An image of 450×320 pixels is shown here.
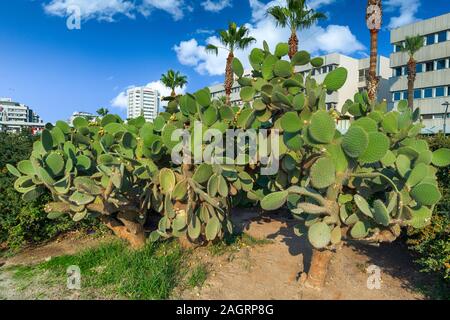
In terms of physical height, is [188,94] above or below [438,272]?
above

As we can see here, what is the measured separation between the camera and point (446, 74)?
24594mm

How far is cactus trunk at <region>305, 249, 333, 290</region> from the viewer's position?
3.25 metres

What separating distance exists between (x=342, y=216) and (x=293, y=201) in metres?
0.46

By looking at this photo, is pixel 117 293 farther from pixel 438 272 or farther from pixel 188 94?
pixel 438 272

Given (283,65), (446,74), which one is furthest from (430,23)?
(283,65)

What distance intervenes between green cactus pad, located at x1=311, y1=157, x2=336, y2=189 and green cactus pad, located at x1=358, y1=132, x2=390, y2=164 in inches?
10.8

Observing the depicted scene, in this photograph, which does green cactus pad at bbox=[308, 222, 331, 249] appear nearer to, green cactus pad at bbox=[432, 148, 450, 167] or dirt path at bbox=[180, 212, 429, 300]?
dirt path at bbox=[180, 212, 429, 300]

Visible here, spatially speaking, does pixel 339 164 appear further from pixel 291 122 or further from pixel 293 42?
pixel 293 42

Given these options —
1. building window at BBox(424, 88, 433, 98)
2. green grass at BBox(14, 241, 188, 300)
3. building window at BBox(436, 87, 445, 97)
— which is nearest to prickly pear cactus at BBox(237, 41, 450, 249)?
green grass at BBox(14, 241, 188, 300)

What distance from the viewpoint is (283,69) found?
352 centimetres

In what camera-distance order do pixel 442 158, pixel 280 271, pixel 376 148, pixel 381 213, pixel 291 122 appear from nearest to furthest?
pixel 381 213 → pixel 376 148 → pixel 291 122 → pixel 442 158 → pixel 280 271

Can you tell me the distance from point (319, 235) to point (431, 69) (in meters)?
29.1

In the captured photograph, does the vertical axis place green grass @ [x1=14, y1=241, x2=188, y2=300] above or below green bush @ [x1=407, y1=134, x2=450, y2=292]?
below

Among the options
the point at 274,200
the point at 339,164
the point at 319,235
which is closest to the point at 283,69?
the point at 339,164
